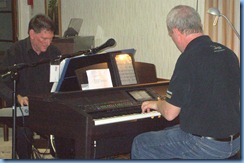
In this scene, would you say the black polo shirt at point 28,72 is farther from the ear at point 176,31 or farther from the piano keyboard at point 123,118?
the ear at point 176,31

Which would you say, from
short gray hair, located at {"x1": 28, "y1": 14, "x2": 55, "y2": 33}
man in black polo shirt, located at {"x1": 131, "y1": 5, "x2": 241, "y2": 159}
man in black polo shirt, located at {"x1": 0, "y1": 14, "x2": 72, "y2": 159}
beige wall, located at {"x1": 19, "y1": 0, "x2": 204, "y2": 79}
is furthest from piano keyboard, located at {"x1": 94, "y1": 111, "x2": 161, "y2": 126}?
beige wall, located at {"x1": 19, "y1": 0, "x2": 204, "y2": 79}

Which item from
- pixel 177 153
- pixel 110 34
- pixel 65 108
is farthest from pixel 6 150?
pixel 177 153

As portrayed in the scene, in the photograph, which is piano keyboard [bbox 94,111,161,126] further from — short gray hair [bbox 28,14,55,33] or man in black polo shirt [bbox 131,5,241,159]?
short gray hair [bbox 28,14,55,33]

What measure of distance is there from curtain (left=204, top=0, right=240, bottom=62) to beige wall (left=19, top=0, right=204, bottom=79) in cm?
13

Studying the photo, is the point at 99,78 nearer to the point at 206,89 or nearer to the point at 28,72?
the point at 28,72

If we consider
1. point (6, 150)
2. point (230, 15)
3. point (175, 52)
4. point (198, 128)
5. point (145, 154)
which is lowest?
point (6, 150)

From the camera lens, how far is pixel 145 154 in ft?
7.98

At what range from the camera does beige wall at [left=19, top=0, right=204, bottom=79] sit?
3.94 metres

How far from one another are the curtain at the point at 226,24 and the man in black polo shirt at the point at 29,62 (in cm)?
115

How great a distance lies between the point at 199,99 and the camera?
223 centimetres

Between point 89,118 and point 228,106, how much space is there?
718 mm

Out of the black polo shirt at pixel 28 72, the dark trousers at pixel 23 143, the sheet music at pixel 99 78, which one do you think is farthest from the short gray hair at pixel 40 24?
the dark trousers at pixel 23 143

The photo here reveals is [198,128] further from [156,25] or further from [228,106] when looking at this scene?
[156,25]

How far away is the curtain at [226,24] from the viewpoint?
328 centimetres
